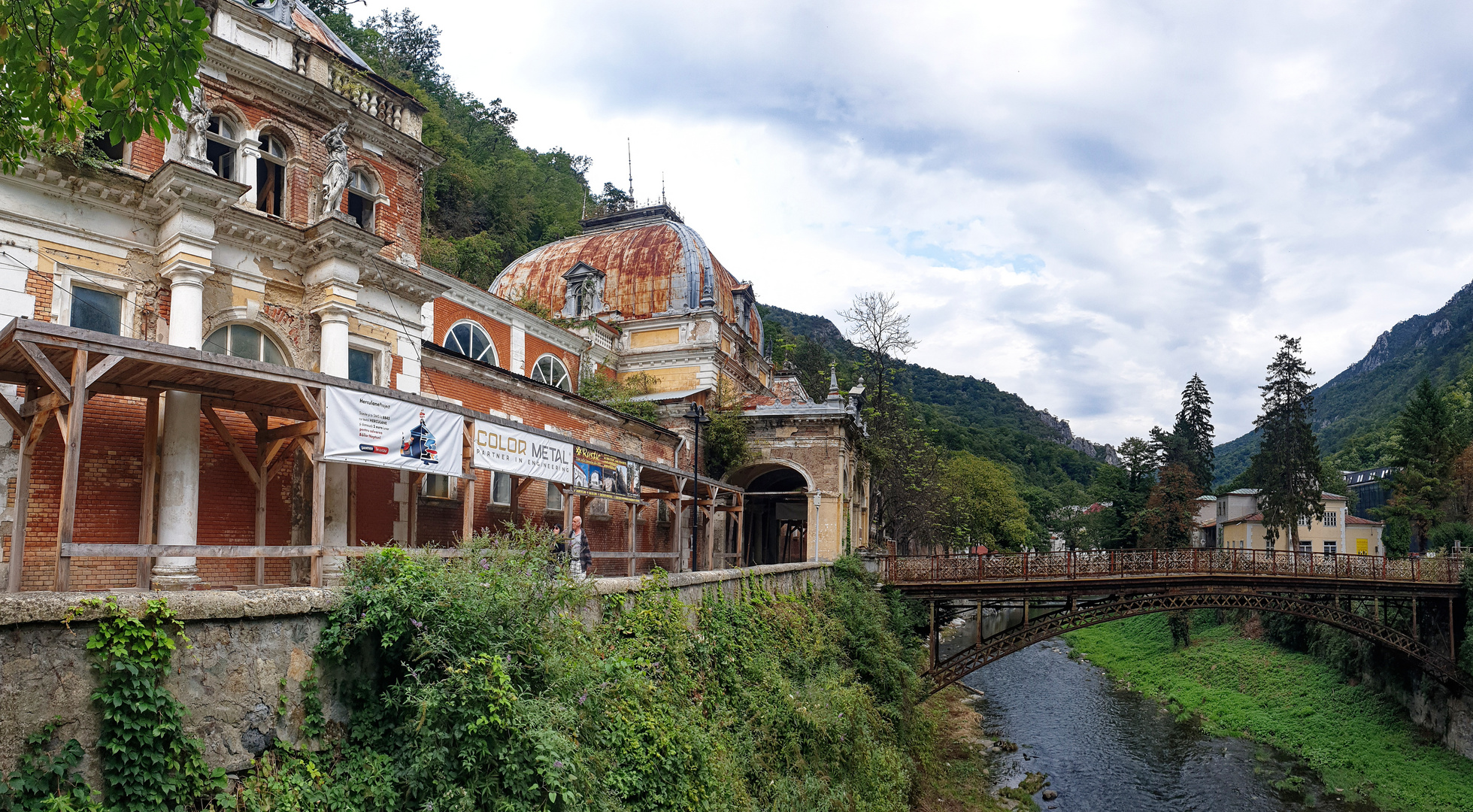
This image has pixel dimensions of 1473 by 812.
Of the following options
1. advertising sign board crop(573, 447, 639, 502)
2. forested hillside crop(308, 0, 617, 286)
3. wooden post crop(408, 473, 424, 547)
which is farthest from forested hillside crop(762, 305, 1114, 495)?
wooden post crop(408, 473, 424, 547)

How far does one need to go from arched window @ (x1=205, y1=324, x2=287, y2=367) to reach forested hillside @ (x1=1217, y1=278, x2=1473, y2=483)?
250 feet

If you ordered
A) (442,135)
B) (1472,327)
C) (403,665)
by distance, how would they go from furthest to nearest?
(1472,327) < (442,135) < (403,665)

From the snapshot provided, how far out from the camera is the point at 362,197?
16.8 meters

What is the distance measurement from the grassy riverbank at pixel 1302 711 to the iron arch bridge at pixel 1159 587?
299 cm

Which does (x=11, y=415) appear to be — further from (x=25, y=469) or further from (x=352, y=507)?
(x=352, y=507)

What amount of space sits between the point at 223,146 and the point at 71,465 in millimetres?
8768

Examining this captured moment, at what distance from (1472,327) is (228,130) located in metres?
129

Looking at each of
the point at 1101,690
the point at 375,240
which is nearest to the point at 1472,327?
the point at 1101,690

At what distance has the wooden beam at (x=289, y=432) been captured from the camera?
1083cm

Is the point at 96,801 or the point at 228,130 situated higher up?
the point at 228,130

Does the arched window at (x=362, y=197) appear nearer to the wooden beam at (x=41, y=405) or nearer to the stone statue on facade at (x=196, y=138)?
the stone statue on facade at (x=196, y=138)

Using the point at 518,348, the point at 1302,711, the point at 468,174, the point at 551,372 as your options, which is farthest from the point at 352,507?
the point at 468,174

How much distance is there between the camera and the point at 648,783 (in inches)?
395

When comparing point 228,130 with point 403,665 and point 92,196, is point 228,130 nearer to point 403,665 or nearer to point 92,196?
point 92,196
